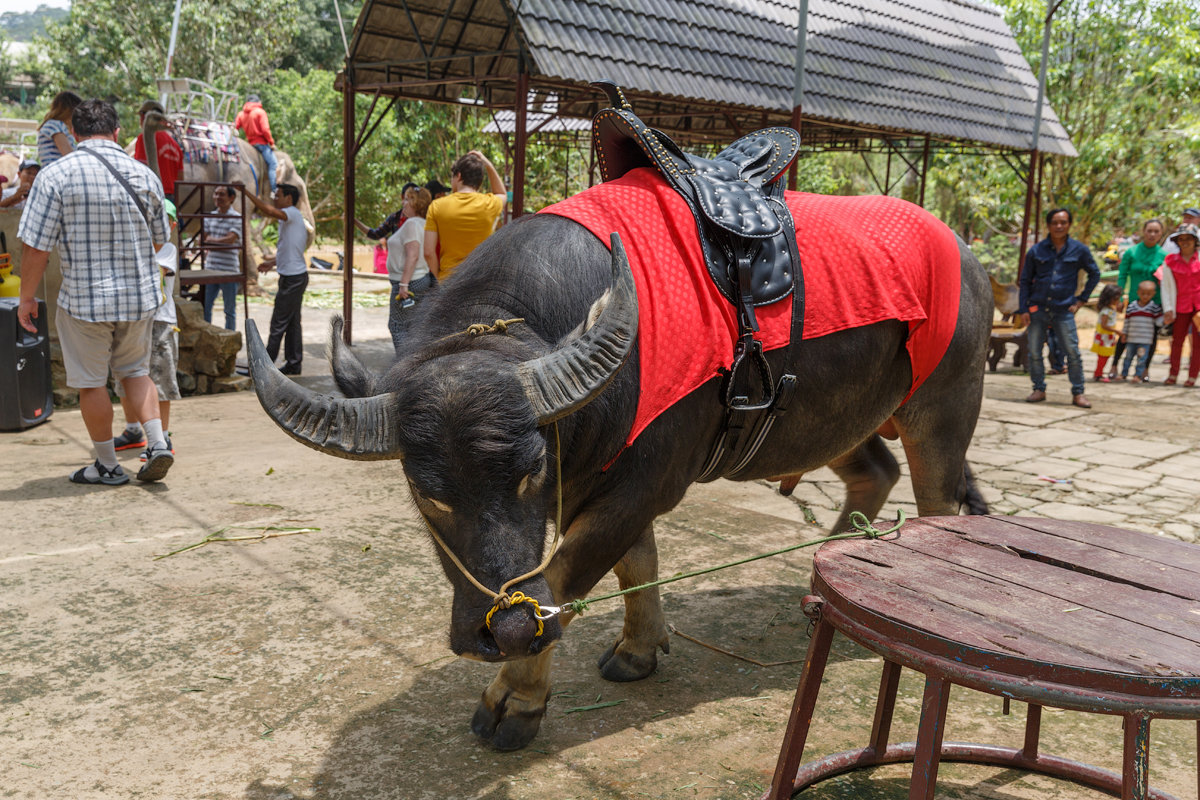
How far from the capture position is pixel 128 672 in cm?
327

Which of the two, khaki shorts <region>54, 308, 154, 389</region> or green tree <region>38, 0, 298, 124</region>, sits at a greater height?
green tree <region>38, 0, 298, 124</region>

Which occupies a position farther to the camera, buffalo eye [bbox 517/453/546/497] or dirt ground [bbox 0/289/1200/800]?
dirt ground [bbox 0/289/1200/800]

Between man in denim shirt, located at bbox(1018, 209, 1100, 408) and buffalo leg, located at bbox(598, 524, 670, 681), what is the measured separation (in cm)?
741

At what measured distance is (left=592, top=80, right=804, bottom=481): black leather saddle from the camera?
3.06 m

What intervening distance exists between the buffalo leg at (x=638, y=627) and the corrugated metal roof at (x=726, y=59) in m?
5.05

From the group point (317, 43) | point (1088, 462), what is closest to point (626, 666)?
point (1088, 462)

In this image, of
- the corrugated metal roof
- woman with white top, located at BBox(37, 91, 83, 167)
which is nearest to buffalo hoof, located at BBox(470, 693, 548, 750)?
the corrugated metal roof

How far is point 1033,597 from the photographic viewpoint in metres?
2.16

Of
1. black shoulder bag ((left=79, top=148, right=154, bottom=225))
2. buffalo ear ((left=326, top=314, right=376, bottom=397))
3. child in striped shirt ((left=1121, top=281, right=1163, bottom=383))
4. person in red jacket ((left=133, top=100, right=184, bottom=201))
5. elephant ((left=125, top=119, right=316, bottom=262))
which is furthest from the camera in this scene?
elephant ((left=125, top=119, right=316, bottom=262))

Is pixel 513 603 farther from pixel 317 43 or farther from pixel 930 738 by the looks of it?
pixel 317 43

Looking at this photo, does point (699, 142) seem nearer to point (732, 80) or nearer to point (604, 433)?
point (732, 80)

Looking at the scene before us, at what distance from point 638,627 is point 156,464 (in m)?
3.31

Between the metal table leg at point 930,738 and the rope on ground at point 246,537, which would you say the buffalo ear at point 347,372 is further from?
the rope on ground at point 246,537

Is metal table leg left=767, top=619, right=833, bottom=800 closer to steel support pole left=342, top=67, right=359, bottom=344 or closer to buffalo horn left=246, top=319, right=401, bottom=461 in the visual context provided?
buffalo horn left=246, top=319, right=401, bottom=461
